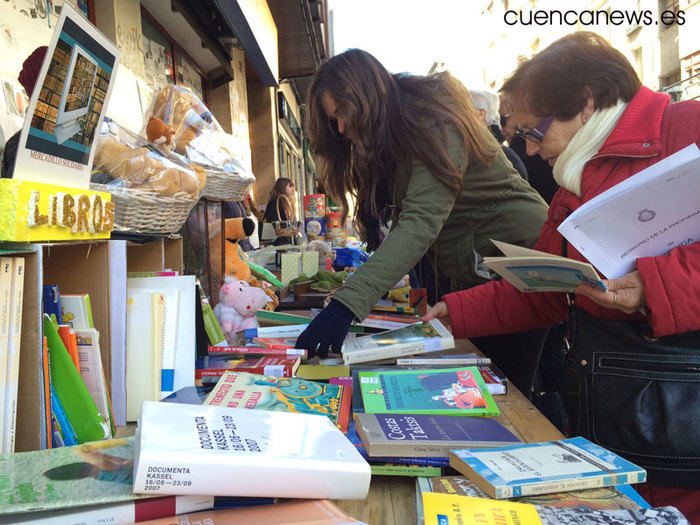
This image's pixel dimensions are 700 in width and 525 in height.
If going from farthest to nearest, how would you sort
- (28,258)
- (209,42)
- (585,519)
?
(209,42), (28,258), (585,519)

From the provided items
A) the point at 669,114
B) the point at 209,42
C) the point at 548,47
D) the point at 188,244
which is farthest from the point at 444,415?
the point at 209,42

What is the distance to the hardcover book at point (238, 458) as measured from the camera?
62 centimetres

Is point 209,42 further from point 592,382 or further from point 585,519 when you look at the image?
point 585,519

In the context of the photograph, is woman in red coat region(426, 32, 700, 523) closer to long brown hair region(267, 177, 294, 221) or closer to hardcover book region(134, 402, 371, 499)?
hardcover book region(134, 402, 371, 499)

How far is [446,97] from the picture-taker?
5.98 feet

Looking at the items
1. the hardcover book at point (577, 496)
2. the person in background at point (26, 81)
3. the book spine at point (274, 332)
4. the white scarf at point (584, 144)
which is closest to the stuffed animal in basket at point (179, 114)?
the person in background at point (26, 81)

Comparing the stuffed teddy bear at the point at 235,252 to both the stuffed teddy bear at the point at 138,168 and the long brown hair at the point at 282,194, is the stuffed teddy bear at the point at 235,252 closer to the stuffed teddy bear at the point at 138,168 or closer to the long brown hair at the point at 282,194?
the stuffed teddy bear at the point at 138,168

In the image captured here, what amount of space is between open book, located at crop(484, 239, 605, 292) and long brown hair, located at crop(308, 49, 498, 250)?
0.44m

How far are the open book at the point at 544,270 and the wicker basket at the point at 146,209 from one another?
82 centimetres

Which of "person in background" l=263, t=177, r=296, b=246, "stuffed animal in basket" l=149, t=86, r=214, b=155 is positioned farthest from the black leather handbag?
"person in background" l=263, t=177, r=296, b=246

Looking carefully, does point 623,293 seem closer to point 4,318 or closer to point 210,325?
point 4,318

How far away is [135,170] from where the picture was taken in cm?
130

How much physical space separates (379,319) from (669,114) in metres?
1.15

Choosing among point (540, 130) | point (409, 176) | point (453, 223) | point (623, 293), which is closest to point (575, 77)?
point (540, 130)
